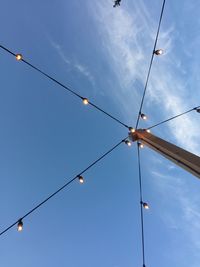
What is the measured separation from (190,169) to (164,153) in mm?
980

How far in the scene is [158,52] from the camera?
6594 millimetres

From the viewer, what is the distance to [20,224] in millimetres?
6832

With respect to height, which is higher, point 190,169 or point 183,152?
point 183,152

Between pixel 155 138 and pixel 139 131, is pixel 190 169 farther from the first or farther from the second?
pixel 139 131

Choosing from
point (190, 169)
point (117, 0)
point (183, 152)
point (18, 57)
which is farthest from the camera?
point (117, 0)

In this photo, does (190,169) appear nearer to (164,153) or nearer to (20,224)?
(164,153)

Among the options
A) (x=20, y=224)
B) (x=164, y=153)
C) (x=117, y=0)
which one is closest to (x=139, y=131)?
(x=164, y=153)

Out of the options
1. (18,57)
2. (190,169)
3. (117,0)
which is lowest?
(190,169)

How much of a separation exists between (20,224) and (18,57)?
4359 millimetres

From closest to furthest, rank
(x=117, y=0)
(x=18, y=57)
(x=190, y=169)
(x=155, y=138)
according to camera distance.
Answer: (x=190, y=169) → (x=155, y=138) → (x=18, y=57) → (x=117, y=0)

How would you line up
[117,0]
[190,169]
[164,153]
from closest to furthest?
[190,169] < [164,153] < [117,0]

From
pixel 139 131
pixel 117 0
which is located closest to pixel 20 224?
pixel 139 131

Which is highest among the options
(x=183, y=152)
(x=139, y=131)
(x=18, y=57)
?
(x=18, y=57)

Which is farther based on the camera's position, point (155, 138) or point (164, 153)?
point (155, 138)
